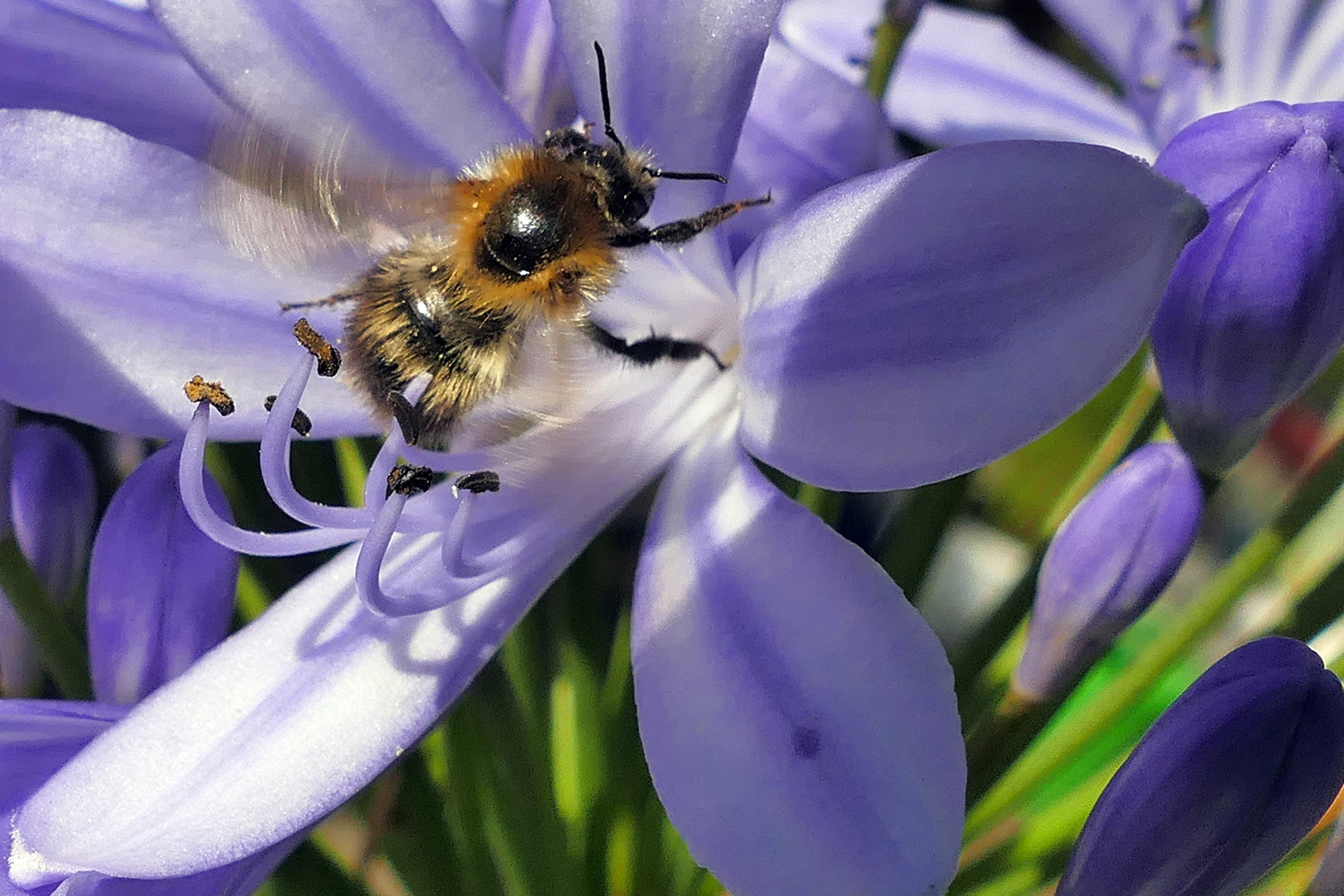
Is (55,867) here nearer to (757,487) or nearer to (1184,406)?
(757,487)

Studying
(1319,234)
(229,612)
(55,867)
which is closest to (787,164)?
(1319,234)

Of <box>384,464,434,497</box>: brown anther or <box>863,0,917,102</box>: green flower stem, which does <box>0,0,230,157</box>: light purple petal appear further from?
<box>863,0,917,102</box>: green flower stem

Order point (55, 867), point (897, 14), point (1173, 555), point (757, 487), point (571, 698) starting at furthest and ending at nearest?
point (571, 698), point (897, 14), point (1173, 555), point (757, 487), point (55, 867)

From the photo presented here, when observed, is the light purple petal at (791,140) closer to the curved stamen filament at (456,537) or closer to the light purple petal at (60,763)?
the curved stamen filament at (456,537)

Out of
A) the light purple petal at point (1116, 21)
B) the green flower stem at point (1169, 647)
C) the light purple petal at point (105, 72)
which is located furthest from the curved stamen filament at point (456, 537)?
the light purple petal at point (1116, 21)

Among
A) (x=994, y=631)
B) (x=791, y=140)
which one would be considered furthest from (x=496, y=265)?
(x=994, y=631)

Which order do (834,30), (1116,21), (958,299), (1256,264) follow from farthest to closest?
(1116,21) → (834,30) → (1256,264) → (958,299)

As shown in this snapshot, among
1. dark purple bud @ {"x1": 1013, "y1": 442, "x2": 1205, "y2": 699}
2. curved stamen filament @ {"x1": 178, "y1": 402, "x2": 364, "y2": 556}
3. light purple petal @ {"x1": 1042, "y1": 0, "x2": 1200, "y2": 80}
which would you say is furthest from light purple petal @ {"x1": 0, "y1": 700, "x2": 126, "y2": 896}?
light purple petal @ {"x1": 1042, "y1": 0, "x2": 1200, "y2": 80}

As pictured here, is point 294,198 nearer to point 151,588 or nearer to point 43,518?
point 151,588

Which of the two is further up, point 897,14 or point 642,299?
point 897,14
